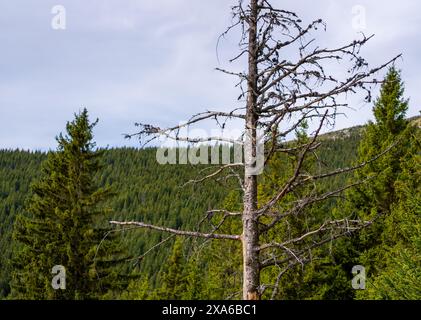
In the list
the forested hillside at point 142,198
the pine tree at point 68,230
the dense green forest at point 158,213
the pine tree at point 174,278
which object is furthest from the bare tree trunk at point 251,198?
the forested hillside at point 142,198

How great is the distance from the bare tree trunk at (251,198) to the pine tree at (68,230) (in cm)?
1371

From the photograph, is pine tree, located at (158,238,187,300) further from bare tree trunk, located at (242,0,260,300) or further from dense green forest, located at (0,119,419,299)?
bare tree trunk, located at (242,0,260,300)

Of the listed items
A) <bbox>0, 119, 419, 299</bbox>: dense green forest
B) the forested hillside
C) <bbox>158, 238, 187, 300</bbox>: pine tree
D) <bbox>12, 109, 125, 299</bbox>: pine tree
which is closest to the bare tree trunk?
<bbox>0, 119, 419, 299</bbox>: dense green forest

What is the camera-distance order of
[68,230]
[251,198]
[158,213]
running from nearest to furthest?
1. [251,198]
2. [68,230]
3. [158,213]

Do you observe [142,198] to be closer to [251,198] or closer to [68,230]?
[68,230]

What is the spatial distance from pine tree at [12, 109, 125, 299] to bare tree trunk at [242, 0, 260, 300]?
13.7 m

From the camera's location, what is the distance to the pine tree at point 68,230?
1872 cm

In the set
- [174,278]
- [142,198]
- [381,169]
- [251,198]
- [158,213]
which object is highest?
[142,198]

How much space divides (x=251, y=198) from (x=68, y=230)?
601 inches

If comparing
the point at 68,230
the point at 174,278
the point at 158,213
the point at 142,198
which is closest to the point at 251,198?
the point at 68,230

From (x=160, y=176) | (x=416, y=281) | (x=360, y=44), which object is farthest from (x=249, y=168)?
(x=160, y=176)

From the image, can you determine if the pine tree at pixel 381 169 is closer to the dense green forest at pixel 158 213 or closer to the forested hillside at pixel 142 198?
the dense green forest at pixel 158 213

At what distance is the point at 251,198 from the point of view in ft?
18.0

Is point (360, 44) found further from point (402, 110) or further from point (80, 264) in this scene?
point (402, 110)
